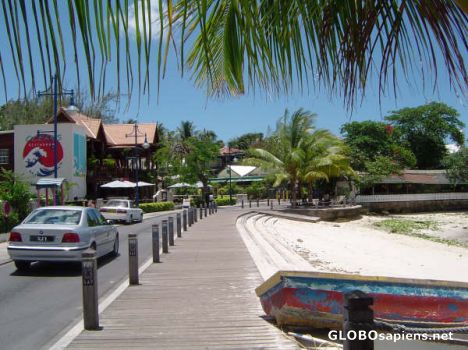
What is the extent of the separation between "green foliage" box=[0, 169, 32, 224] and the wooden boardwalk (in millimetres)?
12419

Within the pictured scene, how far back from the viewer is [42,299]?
28.7ft

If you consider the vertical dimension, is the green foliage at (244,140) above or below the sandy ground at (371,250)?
above

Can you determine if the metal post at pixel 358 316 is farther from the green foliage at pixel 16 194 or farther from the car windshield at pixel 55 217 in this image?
the green foliage at pixel 16 194

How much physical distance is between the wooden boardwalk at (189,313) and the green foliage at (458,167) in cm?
4634

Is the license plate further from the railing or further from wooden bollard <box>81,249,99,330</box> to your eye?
the railing

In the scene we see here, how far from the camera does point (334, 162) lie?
135 feet

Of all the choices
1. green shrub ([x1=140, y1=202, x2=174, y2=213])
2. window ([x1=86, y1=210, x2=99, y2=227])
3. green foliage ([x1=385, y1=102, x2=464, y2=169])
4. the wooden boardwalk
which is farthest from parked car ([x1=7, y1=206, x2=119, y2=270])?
green foliage ([x1=385, y1=102, x2=464, y2=169])

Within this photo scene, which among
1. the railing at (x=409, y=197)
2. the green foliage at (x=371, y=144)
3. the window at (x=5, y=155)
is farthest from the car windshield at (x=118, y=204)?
the green foliage at (x=371, y=144)

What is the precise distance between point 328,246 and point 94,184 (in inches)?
959

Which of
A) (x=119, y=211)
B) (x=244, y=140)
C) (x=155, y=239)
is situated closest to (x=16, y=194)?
(x=119, y=211)

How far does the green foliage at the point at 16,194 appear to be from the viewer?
21719 mm

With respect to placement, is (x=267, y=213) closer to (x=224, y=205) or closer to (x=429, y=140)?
(x=224, y=205)

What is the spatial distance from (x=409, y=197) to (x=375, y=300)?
48681 millimetres

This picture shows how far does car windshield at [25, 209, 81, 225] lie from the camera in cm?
1149
